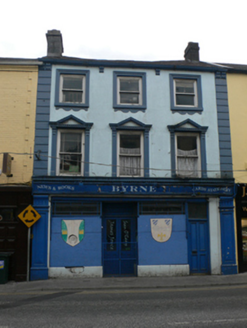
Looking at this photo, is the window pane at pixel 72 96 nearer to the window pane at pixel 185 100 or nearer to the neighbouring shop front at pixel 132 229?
the neighbouring shop front at pixel 132 229

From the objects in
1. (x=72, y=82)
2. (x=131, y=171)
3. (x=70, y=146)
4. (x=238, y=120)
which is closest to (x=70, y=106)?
(x=72, y=82)

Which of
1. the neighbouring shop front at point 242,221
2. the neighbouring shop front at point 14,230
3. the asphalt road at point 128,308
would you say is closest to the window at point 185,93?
the neighbouring shop front at point 242,221

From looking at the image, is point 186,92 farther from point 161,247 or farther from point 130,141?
point 161,247

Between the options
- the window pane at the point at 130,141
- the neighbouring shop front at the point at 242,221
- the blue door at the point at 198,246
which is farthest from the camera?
the window pane at the point at 130,141

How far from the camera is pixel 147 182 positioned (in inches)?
529

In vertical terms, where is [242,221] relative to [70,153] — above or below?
below

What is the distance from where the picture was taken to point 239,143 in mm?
14586

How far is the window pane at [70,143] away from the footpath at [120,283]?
17.4 feet

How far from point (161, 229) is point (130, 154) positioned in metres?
3.48

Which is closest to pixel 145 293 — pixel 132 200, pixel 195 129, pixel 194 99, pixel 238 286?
pixel 238 286

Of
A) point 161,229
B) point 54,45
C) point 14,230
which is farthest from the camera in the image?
point 54,45

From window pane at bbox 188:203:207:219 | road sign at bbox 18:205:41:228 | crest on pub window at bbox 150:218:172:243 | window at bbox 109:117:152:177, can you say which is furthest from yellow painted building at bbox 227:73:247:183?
road sign at bbox 18:205:41:228

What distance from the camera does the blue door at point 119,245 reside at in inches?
525

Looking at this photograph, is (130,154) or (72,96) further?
(72,96)
